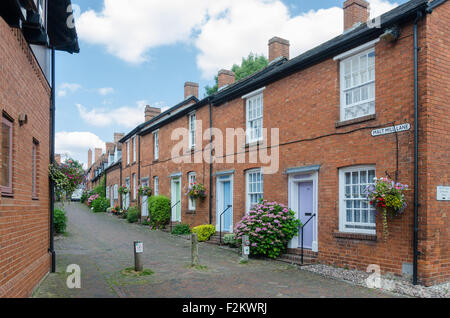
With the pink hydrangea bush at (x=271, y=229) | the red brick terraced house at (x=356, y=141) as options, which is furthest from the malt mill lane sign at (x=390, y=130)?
the pink hydrangea bush at (x=271, y=229)

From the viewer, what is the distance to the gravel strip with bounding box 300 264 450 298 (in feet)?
26.2

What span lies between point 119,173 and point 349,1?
79.1 feet

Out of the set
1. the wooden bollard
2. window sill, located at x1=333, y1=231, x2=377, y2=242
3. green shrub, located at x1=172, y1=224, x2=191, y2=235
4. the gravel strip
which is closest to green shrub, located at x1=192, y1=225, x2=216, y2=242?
green shrub, located at x1=172, y1=224, x2=191, y2=235

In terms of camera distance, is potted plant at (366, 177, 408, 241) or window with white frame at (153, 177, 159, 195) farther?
window with white frame at (153, 177, 159, 195)

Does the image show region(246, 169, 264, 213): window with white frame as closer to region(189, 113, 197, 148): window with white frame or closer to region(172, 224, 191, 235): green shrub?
region(172, 224, 191, 235): green shrub

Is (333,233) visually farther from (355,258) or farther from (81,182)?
(81,182)

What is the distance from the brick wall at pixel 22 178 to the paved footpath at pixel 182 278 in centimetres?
99

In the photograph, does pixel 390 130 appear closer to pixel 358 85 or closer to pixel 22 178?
pixel 358 85

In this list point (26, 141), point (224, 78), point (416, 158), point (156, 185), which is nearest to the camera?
point (26, 141)

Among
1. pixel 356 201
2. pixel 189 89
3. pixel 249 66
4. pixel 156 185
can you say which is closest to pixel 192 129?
pixel 156 185

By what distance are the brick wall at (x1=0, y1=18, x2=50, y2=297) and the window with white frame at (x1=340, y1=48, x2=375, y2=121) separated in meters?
7.53

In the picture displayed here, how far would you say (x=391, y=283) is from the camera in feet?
28.6

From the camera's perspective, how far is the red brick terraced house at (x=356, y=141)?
344 inches

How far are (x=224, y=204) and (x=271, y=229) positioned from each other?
4.71 metres
